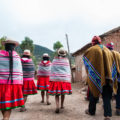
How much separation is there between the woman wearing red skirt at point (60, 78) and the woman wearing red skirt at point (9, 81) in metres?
1.54

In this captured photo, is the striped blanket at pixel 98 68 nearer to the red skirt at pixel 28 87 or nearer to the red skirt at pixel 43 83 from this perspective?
the red skirt at pixel 28 87

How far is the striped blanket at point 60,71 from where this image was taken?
4371 millimetres

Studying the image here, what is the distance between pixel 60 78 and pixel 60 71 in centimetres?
21

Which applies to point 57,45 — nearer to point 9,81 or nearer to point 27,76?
point 27,76

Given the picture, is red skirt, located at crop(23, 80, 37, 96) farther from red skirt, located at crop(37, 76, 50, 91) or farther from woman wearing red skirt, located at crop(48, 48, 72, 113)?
red skirt, located at crop(37, 76, 50, 91)

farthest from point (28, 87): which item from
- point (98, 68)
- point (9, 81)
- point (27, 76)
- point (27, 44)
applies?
point (27, 44)

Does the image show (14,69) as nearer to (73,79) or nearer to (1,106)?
(1,106)

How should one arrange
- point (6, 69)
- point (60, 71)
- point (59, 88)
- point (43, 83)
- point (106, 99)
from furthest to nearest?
1. point (43, 83)
2. point (60, 71)
3. point (59, 88)
4. point (106, 99)
5. point (6, 69)

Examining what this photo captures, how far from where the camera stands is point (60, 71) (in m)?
4.41

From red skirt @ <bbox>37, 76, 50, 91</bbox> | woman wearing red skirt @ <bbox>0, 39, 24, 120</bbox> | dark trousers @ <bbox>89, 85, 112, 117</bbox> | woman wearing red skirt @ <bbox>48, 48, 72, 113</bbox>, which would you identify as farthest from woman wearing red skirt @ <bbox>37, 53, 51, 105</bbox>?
woman wearing red skirt @ <bbox>0, 39, 24, 120</bbox>

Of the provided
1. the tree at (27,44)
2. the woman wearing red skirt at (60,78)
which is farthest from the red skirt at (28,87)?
the tree at (27,44)

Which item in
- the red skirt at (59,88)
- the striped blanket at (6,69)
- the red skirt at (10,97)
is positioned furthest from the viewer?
the red skirt at (59,88)

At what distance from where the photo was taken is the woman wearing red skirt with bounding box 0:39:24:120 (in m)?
2.68

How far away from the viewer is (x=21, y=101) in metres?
2.85
